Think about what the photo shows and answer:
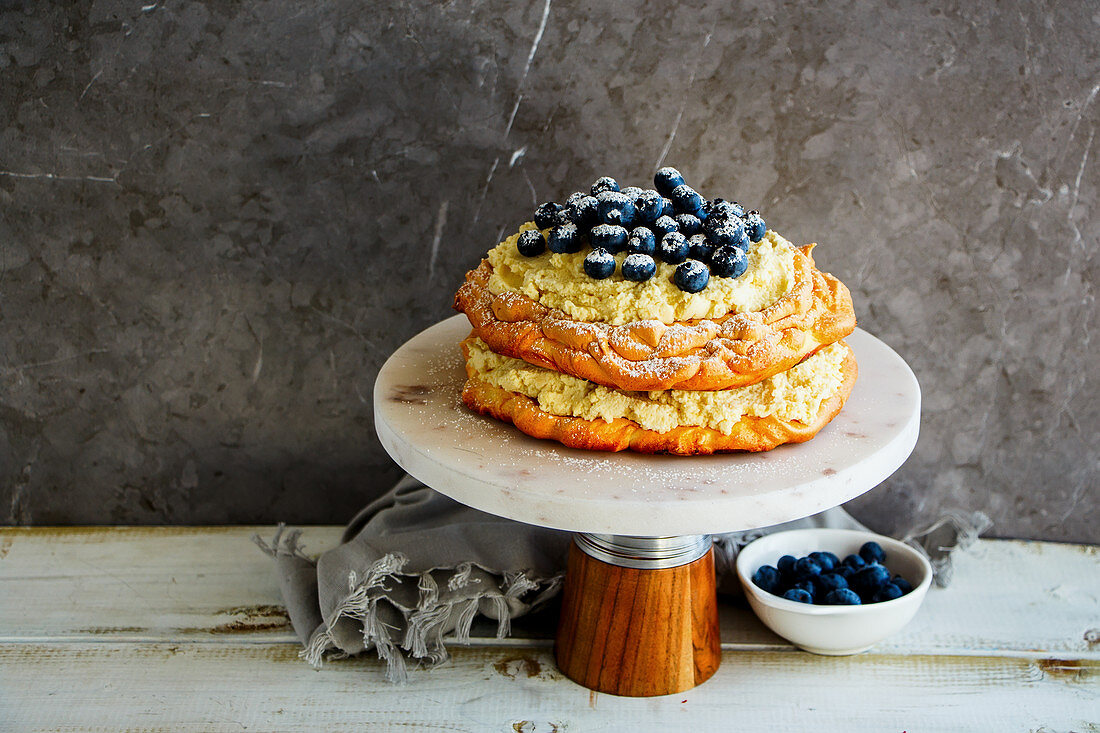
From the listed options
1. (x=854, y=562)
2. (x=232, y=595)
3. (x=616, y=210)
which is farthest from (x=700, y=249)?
(x=232, y=595)

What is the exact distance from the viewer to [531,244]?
152 centimetres

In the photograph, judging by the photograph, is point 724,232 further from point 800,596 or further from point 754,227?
point 800,596

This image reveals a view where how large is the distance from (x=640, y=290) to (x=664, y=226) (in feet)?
0.38

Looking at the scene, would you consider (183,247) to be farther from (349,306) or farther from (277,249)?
(349,306)

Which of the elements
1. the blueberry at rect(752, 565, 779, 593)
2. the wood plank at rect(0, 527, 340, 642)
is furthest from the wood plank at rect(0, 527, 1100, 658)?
the blueberry at rect(752, 565, 779, 593)

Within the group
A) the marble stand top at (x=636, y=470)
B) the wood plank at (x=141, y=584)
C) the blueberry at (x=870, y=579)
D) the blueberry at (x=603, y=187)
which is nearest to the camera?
the marble stand top at (x=636, y=470)

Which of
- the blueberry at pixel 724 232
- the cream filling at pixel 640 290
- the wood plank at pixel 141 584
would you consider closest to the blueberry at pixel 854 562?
the cream filling at pixel 640 290

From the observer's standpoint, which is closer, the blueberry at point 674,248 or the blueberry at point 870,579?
the blueberry at point 674,248

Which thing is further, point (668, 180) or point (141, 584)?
point (141, 584)

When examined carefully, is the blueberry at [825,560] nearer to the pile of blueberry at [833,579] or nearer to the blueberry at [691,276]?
the pile of blueberry at [833,579]

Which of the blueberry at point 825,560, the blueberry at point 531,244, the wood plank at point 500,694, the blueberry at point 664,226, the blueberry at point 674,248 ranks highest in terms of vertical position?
the blueberry at point 664,226

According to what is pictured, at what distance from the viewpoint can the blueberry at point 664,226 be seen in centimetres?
146

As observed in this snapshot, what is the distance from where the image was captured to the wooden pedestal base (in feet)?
5.16

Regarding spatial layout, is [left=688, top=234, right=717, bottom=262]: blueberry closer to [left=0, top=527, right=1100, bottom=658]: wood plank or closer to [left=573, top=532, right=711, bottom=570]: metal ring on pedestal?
[left=573, top=532, right=711, bottom=570]: metal ring on pedestal
